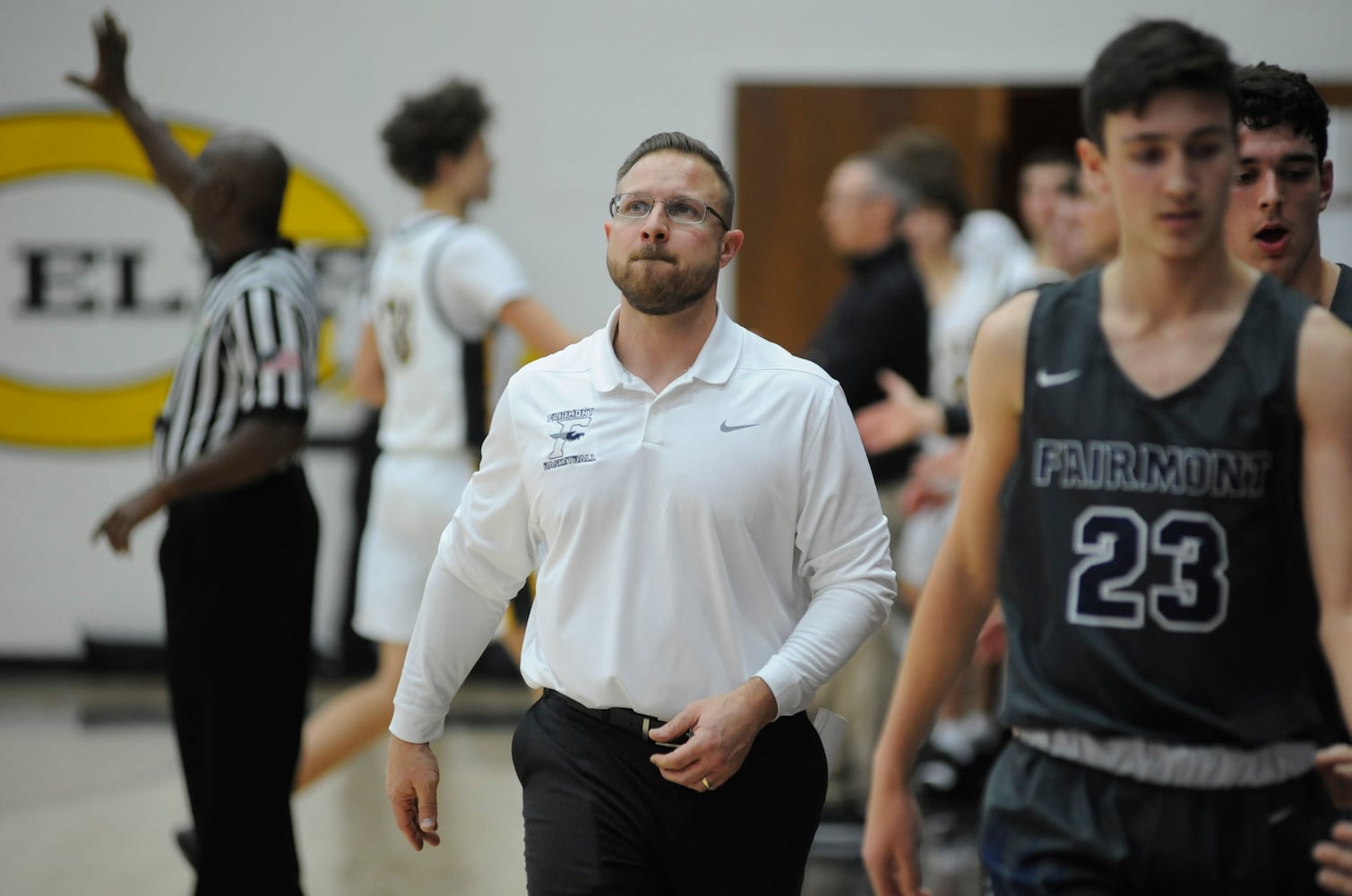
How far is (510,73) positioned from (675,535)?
18.6ft

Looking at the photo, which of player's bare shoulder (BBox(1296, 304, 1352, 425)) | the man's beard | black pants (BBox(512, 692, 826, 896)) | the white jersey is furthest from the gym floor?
player's bare shoulder (BBox(1296, 304, 1352, 425))

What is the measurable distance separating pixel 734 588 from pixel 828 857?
2.73 metres

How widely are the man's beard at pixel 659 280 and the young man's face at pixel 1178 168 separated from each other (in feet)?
2.50

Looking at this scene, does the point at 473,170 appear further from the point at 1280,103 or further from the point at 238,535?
the point at 1280,103

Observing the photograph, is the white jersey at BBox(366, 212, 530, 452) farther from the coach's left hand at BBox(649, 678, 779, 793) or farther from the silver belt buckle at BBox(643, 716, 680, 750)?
the coach's left hand at BBox(649, 678, 779, 793)

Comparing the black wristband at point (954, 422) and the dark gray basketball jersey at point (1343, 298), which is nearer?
the dark gray basketball jersey at point (1343, 298)

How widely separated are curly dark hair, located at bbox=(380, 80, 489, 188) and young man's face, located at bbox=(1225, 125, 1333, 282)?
298 centimetres

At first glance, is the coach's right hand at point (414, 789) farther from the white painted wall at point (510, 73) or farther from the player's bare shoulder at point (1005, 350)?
the white painted wall at point (510, 73)

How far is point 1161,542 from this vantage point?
207 centimetres

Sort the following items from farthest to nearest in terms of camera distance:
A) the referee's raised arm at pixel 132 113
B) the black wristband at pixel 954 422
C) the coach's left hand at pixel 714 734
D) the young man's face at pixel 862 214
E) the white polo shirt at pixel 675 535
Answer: the young man's face at pixel 862 214 → the black wristband at pixel 954 422 → the referee's raised arm at pixel 132 113 → the white polo shirt at pixel 675 535 → the coach's left hand at pixel 714 734

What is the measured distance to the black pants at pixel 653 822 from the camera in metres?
2.54

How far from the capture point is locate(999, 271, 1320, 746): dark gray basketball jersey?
6.68ft

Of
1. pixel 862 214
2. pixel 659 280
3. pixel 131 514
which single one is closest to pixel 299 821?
pixel 131 514

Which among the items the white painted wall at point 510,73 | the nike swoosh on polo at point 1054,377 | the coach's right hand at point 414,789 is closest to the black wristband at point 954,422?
the coach's right hand at point 414,789
